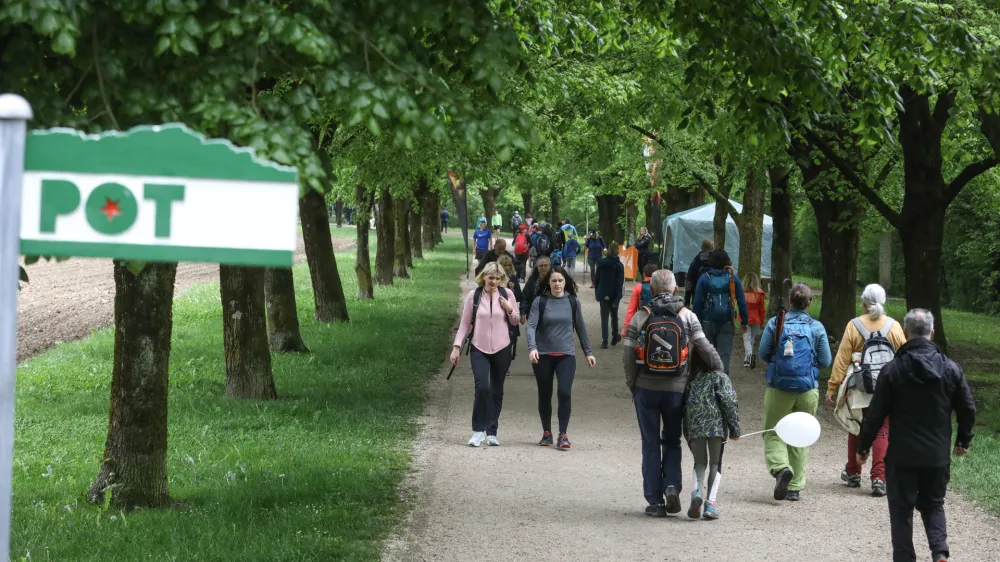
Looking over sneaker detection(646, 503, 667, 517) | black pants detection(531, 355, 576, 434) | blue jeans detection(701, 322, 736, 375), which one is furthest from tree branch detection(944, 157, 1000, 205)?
sneaker detection(646, 503, 667, 517)

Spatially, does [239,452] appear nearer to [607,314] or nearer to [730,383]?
[730,383]

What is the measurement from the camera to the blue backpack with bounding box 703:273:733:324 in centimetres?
1509

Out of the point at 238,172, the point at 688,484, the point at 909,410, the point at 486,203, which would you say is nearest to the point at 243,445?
the point at 688,484

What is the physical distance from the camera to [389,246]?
30969 mm

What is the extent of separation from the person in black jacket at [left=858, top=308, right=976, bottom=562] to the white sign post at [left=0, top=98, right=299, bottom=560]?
5166mm

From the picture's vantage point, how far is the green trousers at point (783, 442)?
958 cm

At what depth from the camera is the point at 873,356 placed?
366 inches

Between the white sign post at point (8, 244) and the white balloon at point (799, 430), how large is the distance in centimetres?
683

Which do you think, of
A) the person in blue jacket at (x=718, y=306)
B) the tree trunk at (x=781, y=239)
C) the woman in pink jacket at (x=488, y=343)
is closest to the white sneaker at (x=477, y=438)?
the woman in pink jacket at (x=488, y=343)

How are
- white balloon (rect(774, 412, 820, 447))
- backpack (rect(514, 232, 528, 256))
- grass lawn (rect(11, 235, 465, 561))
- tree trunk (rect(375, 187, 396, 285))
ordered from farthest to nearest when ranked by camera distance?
backpack (rect(514, 232, 528, 256)), tree trunk (rect(375, 187, 396, 285)), white balloon (rect(774, 412, 820, 447)), grass lawn (rect(11, 235, 465, 561))

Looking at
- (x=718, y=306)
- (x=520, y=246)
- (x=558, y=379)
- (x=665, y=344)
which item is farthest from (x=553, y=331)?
(x=520, y=246)

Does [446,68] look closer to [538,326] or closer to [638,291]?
[538,326]

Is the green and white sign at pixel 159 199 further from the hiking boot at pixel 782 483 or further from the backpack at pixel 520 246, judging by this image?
the backpack at pixel 520 246

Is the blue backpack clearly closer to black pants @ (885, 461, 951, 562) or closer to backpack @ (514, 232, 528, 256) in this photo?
black pants @ (885, 461, 951, 562)
